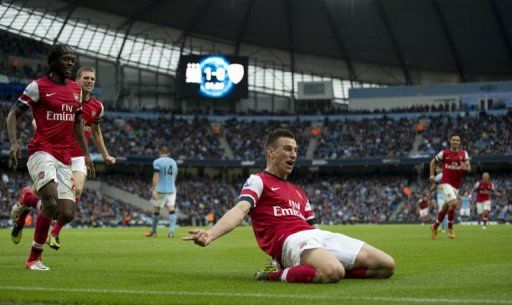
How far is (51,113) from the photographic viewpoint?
35.8 ft

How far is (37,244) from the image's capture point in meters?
10.9

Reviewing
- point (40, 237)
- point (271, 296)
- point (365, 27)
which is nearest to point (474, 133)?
point (365, 27)

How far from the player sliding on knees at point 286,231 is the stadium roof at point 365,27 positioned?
2303 inches

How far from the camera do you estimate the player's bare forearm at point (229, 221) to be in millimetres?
8401

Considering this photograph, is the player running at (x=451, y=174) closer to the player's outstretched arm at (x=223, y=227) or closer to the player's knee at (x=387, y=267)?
the player's knee at (x=387, y=267)

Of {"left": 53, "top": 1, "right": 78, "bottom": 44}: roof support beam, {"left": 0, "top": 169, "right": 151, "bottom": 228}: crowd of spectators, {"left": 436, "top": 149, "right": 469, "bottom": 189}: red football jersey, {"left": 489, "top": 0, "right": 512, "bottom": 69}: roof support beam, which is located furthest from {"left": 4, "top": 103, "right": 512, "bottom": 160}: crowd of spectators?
{"left": 436, "top": 149, "right": 469, "bottom": 189}: red football jersey

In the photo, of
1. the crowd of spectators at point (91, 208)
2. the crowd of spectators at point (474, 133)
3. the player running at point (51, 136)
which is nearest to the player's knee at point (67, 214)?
the player running at point (51, 136)

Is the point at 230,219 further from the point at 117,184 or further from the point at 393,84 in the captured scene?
the point at 393,84

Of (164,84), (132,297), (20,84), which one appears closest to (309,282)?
(132,297)

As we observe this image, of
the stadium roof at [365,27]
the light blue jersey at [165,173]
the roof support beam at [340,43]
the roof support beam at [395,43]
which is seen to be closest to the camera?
the light blue jersey at [165,173]

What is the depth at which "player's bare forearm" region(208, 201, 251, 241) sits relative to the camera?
840 centimetres

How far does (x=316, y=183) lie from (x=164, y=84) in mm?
19151

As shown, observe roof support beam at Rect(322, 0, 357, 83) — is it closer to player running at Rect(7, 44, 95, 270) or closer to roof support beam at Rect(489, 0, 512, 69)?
roof support beam at Rect(489, 0, 512, 69)

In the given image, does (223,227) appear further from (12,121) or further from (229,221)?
(12,121)
